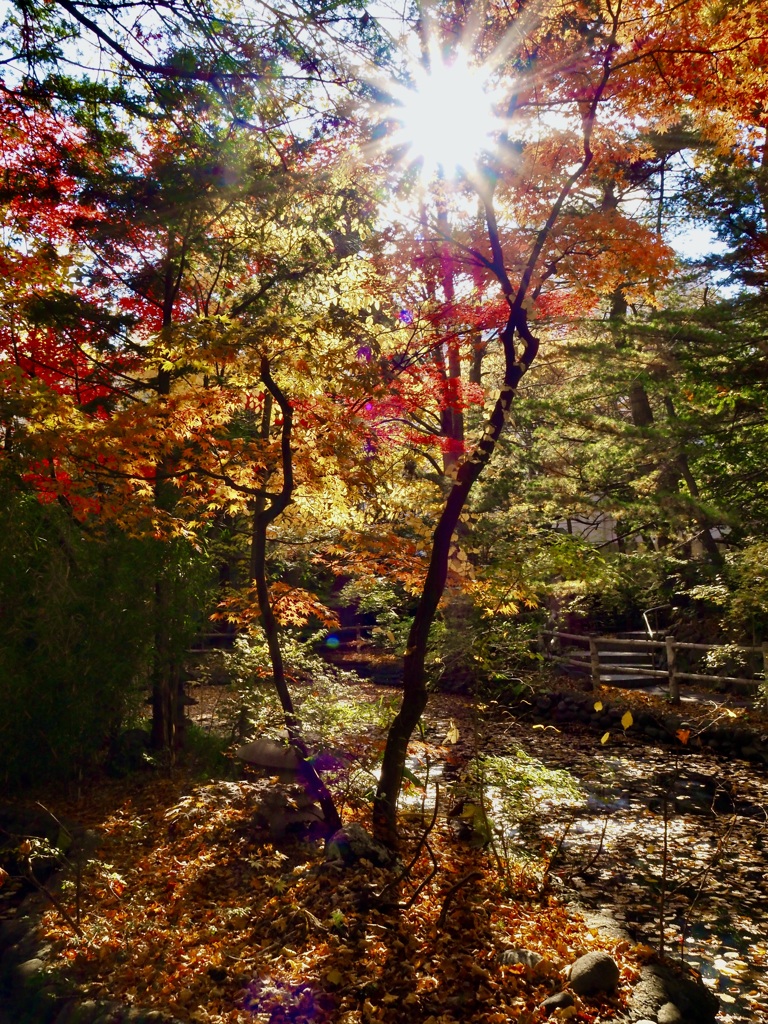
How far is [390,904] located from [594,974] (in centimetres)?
130

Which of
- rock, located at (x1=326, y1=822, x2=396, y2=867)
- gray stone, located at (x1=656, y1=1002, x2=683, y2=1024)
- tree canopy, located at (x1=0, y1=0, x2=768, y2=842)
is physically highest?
tree canopy, located at (x1=0, y1=0, x2=768, y2=842)

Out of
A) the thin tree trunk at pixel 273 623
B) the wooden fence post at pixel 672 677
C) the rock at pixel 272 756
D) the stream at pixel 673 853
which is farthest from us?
the wooden fence post at pixel 672 677

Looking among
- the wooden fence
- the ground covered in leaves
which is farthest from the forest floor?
the wooden fence

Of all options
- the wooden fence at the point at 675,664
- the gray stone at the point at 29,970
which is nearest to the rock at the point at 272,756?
the gray stone at the point at 29,970

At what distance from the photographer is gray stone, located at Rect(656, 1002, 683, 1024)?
346 cm

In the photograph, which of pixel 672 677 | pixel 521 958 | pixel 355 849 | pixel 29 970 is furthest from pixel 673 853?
pixel 672 677

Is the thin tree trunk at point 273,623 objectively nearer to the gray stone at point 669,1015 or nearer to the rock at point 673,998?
the rock at point 673,998

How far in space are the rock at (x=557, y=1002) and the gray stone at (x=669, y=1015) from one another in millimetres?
435

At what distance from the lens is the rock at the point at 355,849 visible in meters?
4.91

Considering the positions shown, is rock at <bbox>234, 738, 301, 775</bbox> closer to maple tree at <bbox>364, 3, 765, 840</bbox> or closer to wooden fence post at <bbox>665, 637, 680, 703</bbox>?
maple tree at <bbox>364, 3, 765, 840</bbox>

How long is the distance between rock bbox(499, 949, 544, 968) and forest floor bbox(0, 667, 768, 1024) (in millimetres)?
48

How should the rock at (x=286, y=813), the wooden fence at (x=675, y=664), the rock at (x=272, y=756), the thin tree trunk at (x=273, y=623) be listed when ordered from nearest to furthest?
the thin tree trunk at (x=273, y=623) < the rock at (x=286, y=813) < the rock at (x=272, y=756) < the wooden fence at (x=675, y=664)

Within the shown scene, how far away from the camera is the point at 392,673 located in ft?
55.3

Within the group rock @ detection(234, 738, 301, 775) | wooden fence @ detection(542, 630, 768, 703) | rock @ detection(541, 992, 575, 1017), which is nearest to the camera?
rock @ detection(541, 992, 575, 1017)
